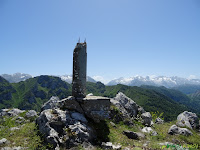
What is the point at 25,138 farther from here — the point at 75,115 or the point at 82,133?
the point at 82,133

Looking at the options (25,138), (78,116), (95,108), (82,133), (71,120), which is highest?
(95,108)

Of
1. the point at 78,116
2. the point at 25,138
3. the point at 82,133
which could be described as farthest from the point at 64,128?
the point at 25,138

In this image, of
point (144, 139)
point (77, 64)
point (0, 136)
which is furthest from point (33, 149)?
point (144, 139)

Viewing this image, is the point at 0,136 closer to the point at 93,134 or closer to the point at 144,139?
the point at 93,134

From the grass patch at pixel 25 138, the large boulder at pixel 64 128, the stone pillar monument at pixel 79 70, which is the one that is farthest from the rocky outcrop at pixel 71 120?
the stone pillar monument at pixel 79 70

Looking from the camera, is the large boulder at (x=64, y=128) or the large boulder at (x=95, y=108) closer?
the large boulder at (x=64, y=128)

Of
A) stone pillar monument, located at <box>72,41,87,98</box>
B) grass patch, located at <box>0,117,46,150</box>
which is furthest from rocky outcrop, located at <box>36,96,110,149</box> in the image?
stone pillar monument, located at <box>72,41,87,98</box>

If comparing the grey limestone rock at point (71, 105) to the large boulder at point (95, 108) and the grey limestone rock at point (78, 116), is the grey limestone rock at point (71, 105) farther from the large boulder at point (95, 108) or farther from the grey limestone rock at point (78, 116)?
the grey limestone rock at point (78, 116)

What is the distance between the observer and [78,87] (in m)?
13.9

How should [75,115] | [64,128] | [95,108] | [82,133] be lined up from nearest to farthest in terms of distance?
[82,133] < [64,128] < [75,115] < [95,108]

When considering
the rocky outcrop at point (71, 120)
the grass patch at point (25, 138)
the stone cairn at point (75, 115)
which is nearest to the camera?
the grass patch at point (25, 138)

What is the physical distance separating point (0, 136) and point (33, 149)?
14.9 feet

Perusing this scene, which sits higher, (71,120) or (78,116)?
(78,116)

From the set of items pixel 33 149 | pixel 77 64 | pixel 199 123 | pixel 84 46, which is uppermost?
pixel 84 46
